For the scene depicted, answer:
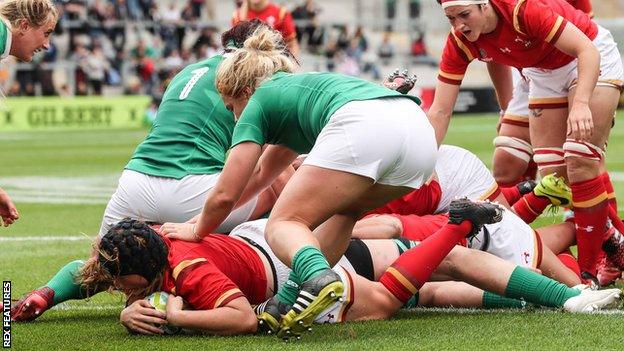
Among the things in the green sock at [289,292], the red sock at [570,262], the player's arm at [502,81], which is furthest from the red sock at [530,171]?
the green sock at [289,292]

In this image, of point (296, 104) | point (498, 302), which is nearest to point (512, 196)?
point (498, 302)

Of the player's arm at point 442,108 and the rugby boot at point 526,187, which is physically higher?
the player's arm at point 442,108

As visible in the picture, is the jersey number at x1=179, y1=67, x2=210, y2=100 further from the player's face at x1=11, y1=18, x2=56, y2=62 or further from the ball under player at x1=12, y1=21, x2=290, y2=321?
the player's face at x1=11, y1=18, x2=56, y2=62

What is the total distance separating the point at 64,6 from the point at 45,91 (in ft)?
9.85

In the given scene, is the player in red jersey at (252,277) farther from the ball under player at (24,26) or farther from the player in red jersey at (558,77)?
the player in red jersey at (558,77)

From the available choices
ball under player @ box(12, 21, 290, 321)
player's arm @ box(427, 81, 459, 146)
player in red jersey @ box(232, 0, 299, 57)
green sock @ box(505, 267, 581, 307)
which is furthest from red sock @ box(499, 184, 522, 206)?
player in red jersey @ box(232, 0, 299, 57)

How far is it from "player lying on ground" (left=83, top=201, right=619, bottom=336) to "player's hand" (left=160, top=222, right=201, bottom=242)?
0.04 metres

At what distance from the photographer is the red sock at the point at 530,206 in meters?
7.40

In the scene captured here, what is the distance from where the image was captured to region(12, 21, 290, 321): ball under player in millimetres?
6578

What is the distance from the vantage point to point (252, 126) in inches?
211

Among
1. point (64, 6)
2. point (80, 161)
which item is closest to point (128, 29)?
point (64, 6)

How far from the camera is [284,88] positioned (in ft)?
17.9

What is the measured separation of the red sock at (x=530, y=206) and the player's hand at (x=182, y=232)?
2512 millimetres

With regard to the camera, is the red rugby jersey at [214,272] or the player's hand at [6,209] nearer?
the red rugby jersey at [214,272]
